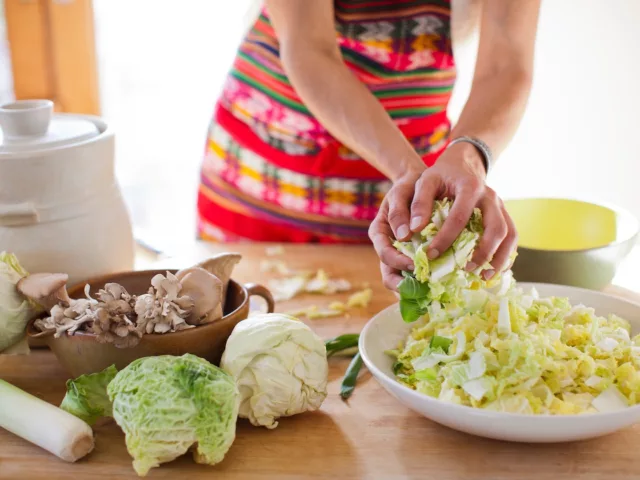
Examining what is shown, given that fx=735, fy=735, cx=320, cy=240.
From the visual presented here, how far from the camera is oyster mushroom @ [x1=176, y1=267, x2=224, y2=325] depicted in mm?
1100

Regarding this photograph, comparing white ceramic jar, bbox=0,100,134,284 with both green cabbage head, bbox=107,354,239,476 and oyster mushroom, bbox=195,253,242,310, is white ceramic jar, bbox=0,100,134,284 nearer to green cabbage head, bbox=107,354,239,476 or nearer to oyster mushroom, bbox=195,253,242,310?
oyster mushroom, bbox=195,253,242,310

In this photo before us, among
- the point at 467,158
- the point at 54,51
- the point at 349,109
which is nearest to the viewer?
the point at 467,158

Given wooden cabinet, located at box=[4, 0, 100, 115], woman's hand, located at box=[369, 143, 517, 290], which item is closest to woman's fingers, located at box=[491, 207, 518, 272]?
woman's hand, located at box=[369, 143, 517, 290]

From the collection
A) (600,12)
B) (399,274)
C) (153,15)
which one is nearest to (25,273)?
(399,274)

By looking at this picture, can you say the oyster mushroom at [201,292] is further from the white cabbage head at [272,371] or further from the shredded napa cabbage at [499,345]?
the shredded napa cabbage at [499,345]

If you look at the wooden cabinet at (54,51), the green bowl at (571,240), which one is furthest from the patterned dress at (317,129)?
the wooden cabinet at (54,51)

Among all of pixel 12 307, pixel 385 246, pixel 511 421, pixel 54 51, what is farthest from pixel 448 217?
pixel 54 51

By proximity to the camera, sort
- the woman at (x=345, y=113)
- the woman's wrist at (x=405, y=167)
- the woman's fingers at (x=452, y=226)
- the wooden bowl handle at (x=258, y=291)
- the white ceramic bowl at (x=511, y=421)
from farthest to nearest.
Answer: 1. the woman at (x=345, y=113)
2. the woman's wrist at (x=405, y=167)
3. the wooden bowl handle at (x=258, y=291)
4. the woman's fingers at (x=452, y=226)
5. the white ceramic bowl at (x=511, y=421)

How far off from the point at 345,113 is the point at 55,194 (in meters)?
0.62

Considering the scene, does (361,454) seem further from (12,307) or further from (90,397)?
(12,307)

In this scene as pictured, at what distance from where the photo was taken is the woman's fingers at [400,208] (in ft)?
3.89

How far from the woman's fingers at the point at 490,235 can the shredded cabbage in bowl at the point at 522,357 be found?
0.18 feet

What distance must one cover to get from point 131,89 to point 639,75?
2886mm

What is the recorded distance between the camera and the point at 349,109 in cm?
156
